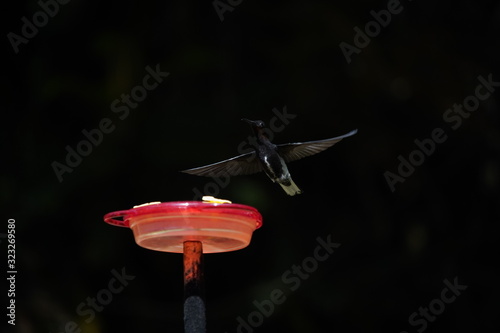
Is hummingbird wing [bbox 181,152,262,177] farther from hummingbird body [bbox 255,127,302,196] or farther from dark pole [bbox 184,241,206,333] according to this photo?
dark pole [bbox 184,241,206,333]

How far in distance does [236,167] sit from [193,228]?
1.58ft

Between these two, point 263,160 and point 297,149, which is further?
point 297,149

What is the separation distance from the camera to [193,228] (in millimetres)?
1995

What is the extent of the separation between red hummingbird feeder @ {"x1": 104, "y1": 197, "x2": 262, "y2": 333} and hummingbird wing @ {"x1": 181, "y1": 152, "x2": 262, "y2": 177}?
28 centimetres

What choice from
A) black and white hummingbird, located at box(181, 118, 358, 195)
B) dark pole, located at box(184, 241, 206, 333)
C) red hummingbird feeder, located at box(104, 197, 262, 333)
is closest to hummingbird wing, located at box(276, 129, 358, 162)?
black and white hummingbird, located at box(181, 118, 358, 195)

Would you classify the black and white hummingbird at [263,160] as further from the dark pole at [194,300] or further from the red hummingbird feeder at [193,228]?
the dark pole at [194,300]

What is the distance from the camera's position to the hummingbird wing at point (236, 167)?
237cm

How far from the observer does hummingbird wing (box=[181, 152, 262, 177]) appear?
2.37 m

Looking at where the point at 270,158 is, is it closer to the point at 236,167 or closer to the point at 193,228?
the point at 236,167

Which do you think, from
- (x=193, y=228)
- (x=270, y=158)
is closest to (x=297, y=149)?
(x=270, y=158)

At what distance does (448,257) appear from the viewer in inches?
179

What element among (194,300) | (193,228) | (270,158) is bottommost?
(194,300)

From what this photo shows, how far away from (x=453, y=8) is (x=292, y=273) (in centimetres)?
173

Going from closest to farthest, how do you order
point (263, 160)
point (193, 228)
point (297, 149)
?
point (193, 228) → point (263, 160) → point (297, 149)
